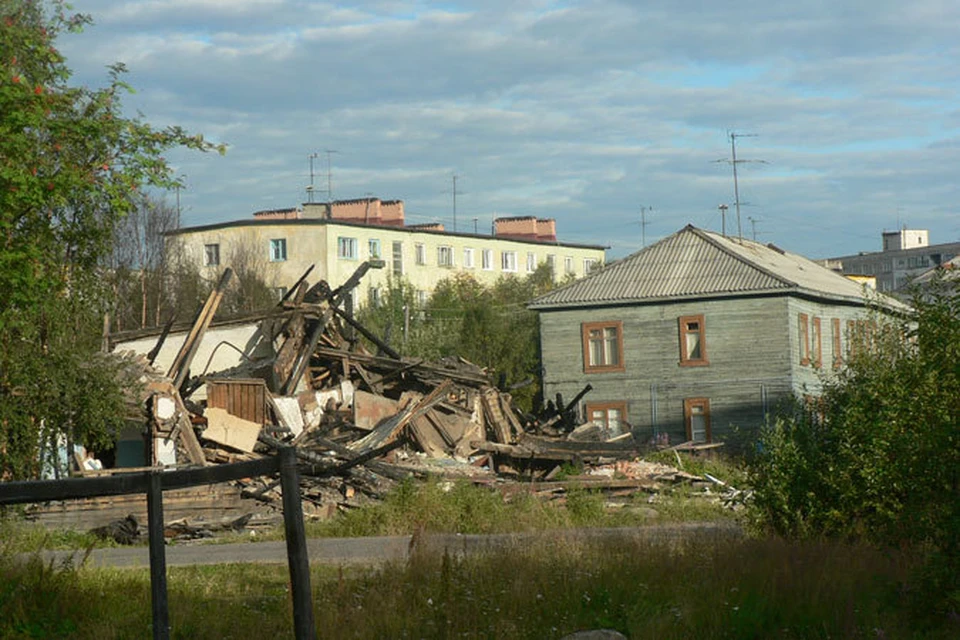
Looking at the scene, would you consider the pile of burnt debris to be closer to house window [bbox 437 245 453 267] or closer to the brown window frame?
the brown window frame

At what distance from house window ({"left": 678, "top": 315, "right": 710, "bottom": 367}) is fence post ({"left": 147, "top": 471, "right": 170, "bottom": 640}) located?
39.2 metres

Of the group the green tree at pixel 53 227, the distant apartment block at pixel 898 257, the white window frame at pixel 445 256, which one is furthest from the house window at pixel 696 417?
the distant apartment block at pixel 898 257

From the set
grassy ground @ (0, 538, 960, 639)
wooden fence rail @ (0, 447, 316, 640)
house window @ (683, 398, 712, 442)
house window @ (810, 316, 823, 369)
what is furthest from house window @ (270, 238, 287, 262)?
wooden fence rail @ (0, 447, 316, 640)

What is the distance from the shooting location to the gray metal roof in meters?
46.4

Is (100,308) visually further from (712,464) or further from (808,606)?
(712,464)

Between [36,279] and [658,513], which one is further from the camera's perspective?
[658,513]

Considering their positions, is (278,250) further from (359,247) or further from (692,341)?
(692,341)

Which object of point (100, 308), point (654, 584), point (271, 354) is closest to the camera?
point (654, 584)

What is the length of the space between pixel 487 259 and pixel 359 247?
1334 cm

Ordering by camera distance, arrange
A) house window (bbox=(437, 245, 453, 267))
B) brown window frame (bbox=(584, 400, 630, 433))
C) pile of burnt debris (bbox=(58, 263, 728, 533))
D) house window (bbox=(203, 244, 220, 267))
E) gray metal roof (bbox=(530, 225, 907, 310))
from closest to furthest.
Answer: pile of burnt debris (bbox=(58, 263, 728, 533)) → gray metal roof (bbox=(530, 225, 907, 310)) → brown window frame (bbox=(584, 400, 630, 433)) → house window (bbox=(203, 244, 220, 267)) → house window (bbox=(437, 245, 453, 267))

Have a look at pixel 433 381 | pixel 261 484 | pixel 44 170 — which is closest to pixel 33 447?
pixel 261 484

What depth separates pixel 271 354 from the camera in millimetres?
34719

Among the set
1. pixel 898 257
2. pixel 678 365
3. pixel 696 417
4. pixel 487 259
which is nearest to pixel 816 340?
pixel 678 365

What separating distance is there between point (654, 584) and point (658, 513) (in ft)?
47.0
